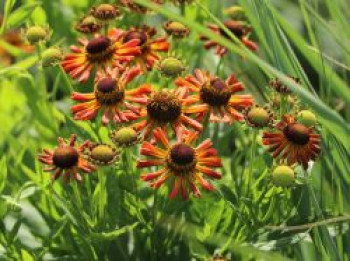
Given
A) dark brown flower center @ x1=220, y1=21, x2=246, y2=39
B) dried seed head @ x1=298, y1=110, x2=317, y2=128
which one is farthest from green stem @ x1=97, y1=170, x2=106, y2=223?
dark brown flower center @ x1=220, y1=21, x2=246, y2=39

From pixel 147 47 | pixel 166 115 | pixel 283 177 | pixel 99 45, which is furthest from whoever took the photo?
pixel 147 47

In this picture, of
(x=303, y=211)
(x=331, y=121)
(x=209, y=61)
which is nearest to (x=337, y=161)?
(x=303, y=211)

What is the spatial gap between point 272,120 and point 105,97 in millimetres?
278

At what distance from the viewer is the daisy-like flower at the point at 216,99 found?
126cm

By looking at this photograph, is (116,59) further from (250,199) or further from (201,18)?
(201,18)

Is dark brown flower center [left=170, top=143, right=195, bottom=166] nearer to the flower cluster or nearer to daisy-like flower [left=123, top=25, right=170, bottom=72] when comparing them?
the flower cluster

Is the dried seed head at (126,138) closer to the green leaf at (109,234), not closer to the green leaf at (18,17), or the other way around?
the green leaf at (109,234)

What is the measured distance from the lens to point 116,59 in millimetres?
1343

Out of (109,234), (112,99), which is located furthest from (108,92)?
(109,234)

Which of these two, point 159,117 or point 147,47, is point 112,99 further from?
point 147,47

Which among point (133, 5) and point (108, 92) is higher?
point (133, 5)

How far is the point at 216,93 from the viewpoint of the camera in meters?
1.28

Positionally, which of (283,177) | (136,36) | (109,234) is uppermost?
(136,36)

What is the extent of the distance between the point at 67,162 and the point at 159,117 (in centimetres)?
17
